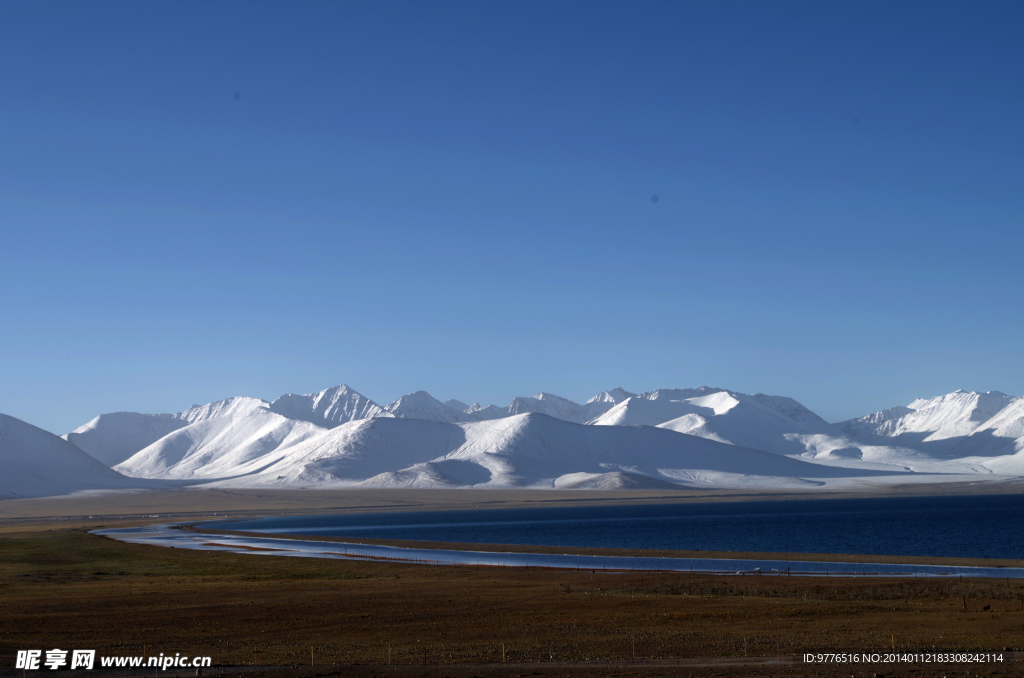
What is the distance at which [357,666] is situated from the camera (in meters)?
36.0

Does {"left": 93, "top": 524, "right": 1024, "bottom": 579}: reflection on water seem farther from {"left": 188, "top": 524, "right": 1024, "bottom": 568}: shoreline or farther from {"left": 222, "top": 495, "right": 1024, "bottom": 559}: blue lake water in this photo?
{"left": 222, "top": 495, "right": 1024, "bottom": 559}: blue lake water

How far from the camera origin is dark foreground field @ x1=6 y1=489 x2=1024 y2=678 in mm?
36041

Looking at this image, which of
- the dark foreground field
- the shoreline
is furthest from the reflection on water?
the dark foreground field

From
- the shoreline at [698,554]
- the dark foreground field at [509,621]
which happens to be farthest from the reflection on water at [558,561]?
the dark foreground field at [509,621]

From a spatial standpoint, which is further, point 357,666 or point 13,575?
point 13,575

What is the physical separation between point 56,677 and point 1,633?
42.3 ft

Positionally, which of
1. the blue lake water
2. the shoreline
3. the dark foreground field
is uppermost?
the dark foreground field

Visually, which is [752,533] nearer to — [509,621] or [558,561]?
[558,561]

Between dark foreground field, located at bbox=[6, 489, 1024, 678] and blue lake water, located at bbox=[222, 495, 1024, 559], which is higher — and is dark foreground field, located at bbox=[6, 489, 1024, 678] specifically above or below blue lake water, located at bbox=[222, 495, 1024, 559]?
above

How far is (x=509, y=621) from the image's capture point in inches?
1903

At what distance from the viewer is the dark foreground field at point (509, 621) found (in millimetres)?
36041

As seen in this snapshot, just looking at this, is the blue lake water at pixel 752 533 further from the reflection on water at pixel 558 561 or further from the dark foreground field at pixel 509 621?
the dark foreground field at pixel 509 621

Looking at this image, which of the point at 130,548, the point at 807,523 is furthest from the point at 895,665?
the point at 807,523

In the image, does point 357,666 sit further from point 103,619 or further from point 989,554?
point 989,554
